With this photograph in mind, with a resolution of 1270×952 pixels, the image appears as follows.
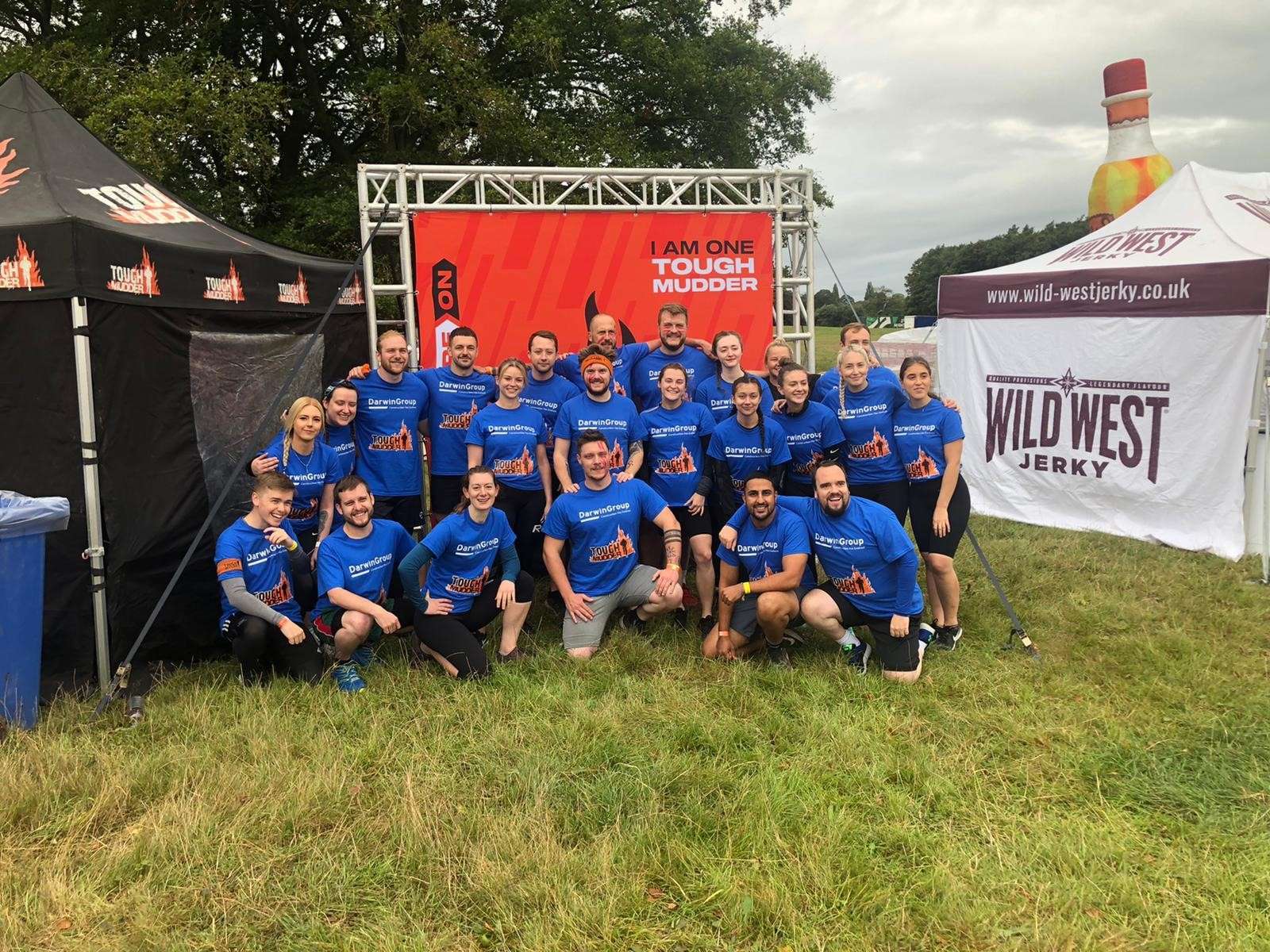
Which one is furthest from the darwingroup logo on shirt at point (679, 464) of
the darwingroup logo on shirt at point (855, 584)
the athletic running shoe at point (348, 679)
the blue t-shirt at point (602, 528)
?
the athletic running shoe at point (348, 679)

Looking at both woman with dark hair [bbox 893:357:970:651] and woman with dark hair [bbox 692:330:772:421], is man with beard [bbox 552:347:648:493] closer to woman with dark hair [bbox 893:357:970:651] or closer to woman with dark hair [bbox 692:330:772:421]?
woman with dark hair [bbox 692:330:772:421]

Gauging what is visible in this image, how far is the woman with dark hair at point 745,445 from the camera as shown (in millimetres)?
4941

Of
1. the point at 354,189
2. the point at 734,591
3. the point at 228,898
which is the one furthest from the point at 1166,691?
the point at 354,189

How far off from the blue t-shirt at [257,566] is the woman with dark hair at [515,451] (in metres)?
1.26

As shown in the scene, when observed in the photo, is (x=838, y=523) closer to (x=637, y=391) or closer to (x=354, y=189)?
(x=637, y=391)

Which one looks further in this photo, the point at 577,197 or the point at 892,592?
the point at 577,197

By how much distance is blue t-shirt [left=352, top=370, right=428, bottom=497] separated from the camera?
5352mm

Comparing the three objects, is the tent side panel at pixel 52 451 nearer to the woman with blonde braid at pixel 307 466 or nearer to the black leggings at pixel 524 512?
the woman with blonde braid at pixel 307 466

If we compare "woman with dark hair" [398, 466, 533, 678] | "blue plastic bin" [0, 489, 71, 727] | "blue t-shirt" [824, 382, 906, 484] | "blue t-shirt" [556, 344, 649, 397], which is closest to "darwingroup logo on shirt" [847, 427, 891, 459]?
"blue t-shirt" [824, 382, 906, 484]

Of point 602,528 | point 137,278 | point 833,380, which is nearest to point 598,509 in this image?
point 602,528

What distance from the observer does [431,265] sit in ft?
22.7

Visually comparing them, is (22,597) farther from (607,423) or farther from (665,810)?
(607,423)

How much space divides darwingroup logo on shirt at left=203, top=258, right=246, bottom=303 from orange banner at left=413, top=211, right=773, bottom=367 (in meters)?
1.97

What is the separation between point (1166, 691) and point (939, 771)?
5.14 ft
